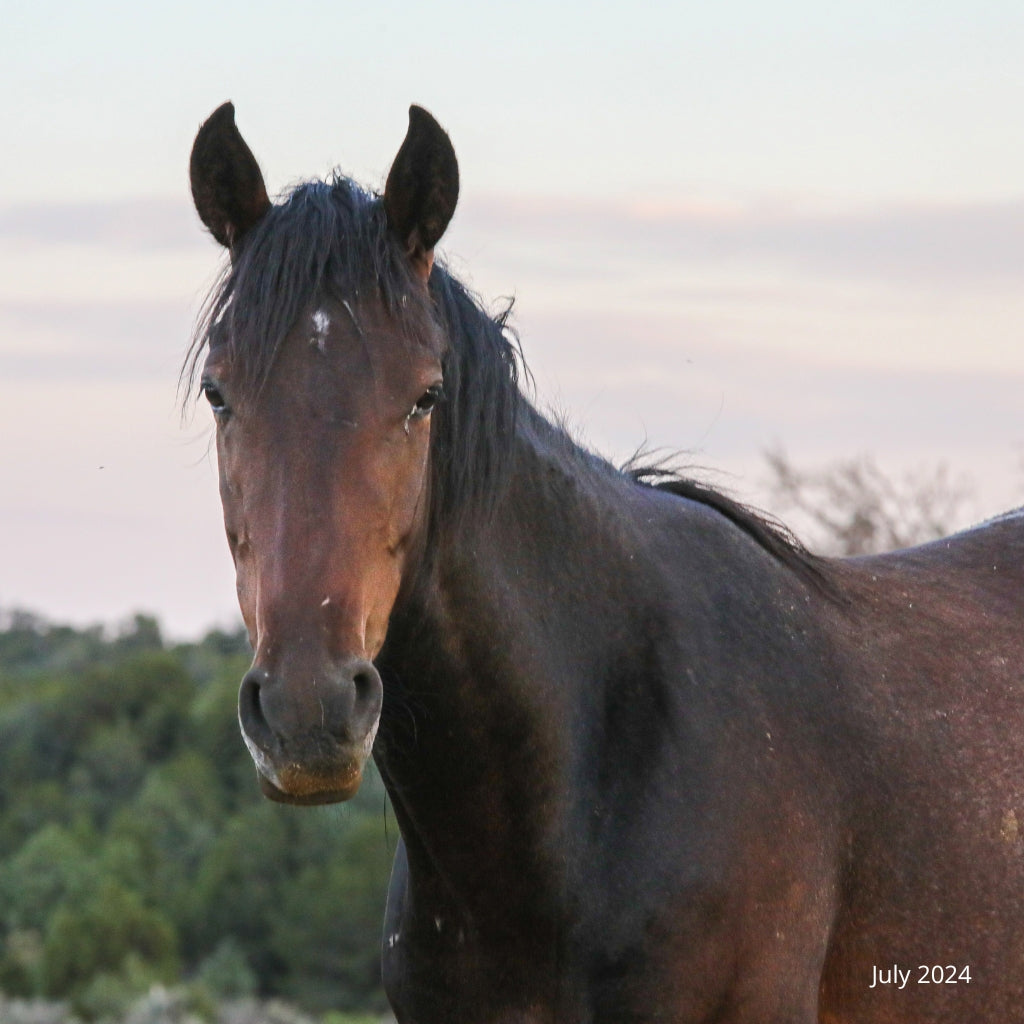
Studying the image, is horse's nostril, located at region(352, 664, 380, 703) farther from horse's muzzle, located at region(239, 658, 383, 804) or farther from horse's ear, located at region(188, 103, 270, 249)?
horse's ear, located at region(188, 103, 270, 249)

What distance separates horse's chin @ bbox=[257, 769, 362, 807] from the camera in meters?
3.09

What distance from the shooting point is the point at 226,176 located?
3.69 m

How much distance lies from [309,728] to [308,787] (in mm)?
123

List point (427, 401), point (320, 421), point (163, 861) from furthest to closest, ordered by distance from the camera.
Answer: point (163, 861)
point (427, 401)
point (320, 421)

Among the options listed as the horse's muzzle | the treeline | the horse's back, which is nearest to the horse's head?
the horse's muzzle

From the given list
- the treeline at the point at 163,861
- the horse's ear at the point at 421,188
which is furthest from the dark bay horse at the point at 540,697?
the treeline at the point at 163,861

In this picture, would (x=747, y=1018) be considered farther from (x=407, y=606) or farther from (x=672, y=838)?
(x=407, y=606)

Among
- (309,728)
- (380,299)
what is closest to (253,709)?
(309,728)

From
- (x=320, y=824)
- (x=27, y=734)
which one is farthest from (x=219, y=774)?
(x=27, y=734)

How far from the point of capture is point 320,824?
108 feet

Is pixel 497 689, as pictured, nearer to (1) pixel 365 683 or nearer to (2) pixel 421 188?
(1) pixel 365 683

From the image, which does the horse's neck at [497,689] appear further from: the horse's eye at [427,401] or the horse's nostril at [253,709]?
the horse's nostril at [253,709]

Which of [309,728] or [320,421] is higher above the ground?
[320,421]

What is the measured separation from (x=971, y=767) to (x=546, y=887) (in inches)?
45.0
